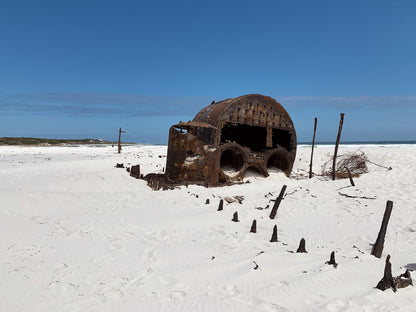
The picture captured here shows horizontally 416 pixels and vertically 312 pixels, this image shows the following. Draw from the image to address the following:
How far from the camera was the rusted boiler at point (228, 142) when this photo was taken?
10.9m

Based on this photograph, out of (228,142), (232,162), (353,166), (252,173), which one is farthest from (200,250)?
(353,166)

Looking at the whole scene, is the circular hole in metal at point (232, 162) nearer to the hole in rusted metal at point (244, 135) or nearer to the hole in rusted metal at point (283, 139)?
the hole in rusted metal at point (244, 135)

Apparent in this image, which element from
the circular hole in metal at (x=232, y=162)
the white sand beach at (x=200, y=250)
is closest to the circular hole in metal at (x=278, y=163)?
the circular hole in metal at (x=232, y=162)

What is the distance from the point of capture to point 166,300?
10.5 ft

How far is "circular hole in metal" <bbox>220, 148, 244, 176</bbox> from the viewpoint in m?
13.1

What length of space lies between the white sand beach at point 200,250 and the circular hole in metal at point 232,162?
307cm

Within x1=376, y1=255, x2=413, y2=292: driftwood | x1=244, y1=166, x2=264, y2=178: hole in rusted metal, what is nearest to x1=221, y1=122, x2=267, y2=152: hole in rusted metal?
x1=244, y1=166, x2=264, y2=178: hole in rusted metal

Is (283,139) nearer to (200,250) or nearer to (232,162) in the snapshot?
(232,162)

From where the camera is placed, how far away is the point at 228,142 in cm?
1180

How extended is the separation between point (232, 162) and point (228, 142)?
2336 millimetres

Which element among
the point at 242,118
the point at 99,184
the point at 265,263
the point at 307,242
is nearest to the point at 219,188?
the point at 242,118

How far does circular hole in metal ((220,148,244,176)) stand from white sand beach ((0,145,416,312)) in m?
3.07

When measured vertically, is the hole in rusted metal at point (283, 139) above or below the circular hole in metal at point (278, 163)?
above

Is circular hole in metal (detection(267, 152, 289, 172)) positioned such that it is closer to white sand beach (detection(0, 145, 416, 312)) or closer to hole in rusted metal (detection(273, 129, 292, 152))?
hole in rusted metal (detection(273, 129, 292, 152))
